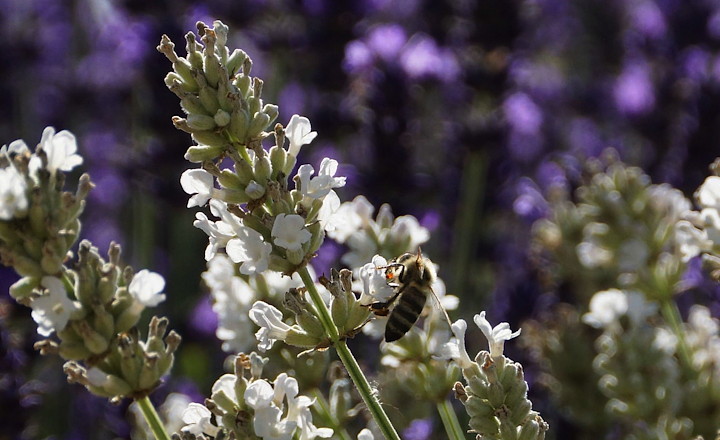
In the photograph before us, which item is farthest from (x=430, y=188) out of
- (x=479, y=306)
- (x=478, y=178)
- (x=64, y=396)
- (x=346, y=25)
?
(x=64, y=396)

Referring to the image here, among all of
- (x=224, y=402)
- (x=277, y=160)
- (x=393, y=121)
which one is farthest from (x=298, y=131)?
(x=393, y=121)

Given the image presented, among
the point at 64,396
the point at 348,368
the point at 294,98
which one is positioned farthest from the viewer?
the point at 294,98

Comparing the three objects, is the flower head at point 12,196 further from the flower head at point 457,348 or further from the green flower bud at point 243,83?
the flower head at point 457,348

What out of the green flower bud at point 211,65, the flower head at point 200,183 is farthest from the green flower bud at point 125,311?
the green flower bud at point 211,65

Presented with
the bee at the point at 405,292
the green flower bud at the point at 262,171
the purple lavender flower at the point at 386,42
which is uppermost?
the green flower bud at the point at 262,171

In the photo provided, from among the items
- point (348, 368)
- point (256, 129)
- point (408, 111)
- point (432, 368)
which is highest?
point (256, 129)

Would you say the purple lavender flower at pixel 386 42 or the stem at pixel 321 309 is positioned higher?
the stem at pixel 321 309

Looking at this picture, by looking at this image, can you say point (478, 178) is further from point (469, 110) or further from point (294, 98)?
point (294, 98)

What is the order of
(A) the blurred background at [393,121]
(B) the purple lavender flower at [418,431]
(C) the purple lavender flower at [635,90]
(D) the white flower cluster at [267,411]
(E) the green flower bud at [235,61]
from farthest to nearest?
(C) the purple lavender flower at [635,90]
(A) the blurred background at [393,121]
(B) the purple lavender flower at [418,431]
(E) the green flower bud at [235,61]
(D) the white flower cluster at [267,411]
